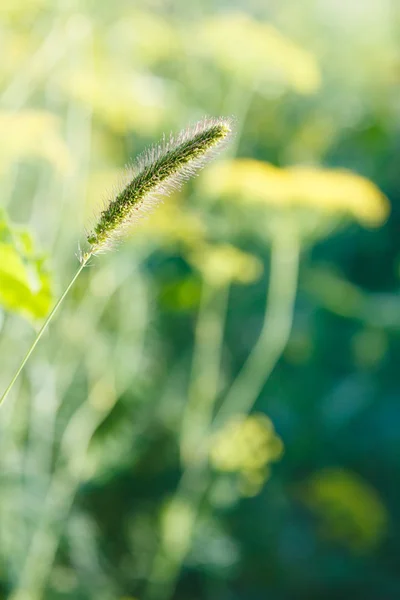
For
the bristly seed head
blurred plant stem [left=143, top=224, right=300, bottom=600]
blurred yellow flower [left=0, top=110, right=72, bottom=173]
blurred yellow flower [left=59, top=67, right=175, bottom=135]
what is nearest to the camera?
the bristly seed head

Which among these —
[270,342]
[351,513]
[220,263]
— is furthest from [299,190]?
[351,513]

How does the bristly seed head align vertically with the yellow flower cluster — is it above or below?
above

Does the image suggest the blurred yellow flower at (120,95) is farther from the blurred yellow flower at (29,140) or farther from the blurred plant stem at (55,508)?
the blurred plant stem at (55,508)

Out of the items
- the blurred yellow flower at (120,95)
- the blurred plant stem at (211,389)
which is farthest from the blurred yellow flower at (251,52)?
the blurred plant stem at (211,389)

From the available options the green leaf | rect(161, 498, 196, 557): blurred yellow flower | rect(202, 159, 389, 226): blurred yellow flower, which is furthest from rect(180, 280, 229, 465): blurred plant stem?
the green leaf

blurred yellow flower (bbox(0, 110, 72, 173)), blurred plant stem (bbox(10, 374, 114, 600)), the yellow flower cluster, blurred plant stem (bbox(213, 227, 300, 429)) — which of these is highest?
blurred yellow flower (bbox(0, 110, 72, 173))

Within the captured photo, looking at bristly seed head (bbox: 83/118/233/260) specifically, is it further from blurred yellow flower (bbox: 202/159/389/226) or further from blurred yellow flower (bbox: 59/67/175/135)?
blurred yellow flower (bbox: 59/67/175/135)

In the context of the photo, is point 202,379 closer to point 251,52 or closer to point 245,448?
point 245,448
